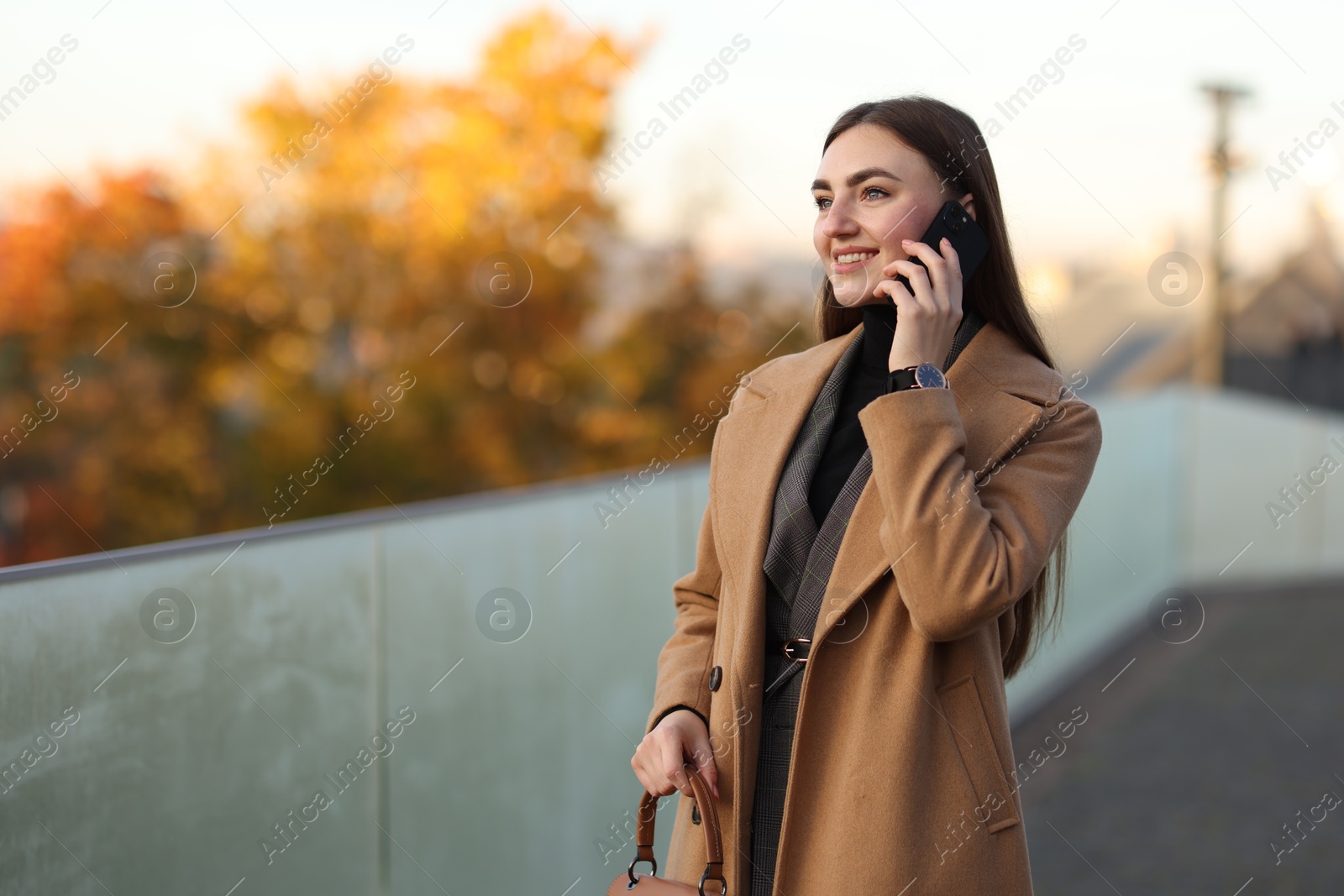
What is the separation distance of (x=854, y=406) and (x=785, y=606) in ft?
1.37

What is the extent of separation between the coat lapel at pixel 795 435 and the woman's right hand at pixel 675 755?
0.16m

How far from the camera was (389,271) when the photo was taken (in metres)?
16.7

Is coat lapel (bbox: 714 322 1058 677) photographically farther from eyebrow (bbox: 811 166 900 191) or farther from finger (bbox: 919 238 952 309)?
eyebrow (bbox: 811 166 900 191)

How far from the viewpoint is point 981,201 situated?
→ 83.4 inches

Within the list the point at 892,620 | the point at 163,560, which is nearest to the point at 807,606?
the point at 892,620

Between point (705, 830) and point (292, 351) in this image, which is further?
point (292, 351)

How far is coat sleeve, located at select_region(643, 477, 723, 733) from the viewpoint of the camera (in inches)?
85.3

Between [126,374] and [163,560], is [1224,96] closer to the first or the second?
[126,374]

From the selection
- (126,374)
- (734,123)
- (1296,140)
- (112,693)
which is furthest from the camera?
(734,123)

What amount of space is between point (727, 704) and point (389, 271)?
15.5m

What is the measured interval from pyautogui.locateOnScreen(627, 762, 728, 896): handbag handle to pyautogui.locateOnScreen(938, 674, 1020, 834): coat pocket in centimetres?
43

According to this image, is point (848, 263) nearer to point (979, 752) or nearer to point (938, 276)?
point (938, 276)

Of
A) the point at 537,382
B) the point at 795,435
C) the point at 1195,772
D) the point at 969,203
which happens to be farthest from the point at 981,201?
the point at 537,382

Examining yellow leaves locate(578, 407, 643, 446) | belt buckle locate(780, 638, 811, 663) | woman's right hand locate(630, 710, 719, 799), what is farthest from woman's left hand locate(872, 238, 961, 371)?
yellow leaves locate(578, 407, 643, 446)
